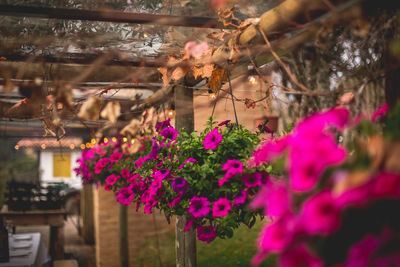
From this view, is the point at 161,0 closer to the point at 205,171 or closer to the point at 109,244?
the point at 205,171

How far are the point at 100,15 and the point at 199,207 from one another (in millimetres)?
923

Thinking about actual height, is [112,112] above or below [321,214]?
above

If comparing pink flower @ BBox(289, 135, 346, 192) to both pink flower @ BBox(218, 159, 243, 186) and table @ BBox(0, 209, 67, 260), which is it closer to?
pink flower @ BBox(218, 159, 243, 186)

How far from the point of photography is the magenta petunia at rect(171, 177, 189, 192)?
4.44 feet

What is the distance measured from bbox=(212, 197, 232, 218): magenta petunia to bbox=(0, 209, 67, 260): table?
4.25 metres

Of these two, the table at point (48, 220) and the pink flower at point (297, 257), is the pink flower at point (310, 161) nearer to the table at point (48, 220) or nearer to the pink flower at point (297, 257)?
the pink flower at point (297, 257)

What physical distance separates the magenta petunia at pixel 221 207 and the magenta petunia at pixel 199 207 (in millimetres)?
48

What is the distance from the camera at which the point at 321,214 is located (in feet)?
1.62

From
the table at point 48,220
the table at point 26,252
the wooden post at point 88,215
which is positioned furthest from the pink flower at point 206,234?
the wooden post at point 88,215

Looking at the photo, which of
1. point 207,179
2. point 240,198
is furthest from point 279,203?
point 207,179

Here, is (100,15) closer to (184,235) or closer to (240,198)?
(240,198)

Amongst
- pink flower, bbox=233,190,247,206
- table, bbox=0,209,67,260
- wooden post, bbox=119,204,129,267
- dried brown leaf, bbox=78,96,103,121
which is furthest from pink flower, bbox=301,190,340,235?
table, bbox=0,209,67,260

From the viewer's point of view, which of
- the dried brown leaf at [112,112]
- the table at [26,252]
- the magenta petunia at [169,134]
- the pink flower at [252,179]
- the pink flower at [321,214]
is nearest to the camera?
the pink flower at [321,214]

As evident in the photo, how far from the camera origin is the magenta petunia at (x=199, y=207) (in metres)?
1.27
